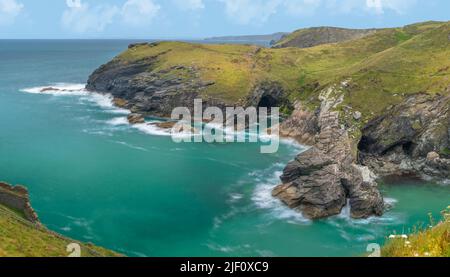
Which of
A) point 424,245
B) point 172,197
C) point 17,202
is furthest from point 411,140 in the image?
point 424,245

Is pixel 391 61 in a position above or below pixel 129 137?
above

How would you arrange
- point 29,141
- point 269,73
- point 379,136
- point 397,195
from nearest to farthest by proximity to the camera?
point 397,195 → point 379,136 → point 29,141 → point 269,73

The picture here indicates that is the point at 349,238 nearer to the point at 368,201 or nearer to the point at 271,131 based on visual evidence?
the point at 368,201

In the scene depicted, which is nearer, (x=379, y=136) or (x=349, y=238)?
(x=349, y=238)

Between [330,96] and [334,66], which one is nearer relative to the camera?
[330,96]

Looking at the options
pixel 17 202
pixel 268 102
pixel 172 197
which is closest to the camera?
pixel 17 202

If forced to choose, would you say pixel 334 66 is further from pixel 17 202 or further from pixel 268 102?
pixel 17 202
